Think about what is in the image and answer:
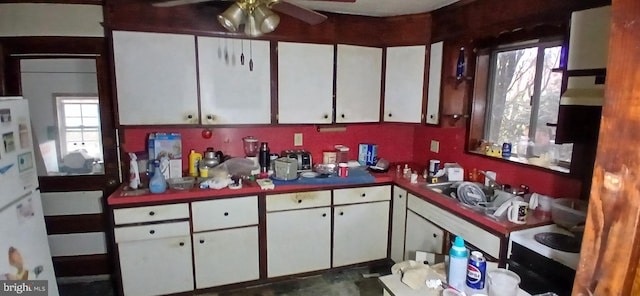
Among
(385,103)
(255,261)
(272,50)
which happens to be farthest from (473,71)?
(255,261)

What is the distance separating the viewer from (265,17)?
1611mm

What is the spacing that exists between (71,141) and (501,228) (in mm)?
3014

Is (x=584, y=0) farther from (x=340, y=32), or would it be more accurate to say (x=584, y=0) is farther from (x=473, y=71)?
(x=340, y=32)

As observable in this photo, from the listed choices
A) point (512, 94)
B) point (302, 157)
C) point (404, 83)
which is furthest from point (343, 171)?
point (512, 94)

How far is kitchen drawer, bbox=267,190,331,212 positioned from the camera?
2.55 metres

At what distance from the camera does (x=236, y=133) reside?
113 inches

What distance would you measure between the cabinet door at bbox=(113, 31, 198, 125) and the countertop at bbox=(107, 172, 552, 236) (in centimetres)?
53

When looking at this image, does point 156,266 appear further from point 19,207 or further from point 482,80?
point 482,80

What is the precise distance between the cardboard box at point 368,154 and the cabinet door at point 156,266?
5.38 ft

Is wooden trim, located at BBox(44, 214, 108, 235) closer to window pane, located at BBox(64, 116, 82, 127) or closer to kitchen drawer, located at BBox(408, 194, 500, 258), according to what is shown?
window pane, located at BBox(64, 116, 82, 127)

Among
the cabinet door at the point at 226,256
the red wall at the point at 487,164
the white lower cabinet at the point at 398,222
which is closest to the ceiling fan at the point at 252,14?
the cabinet door at the point at 226,256

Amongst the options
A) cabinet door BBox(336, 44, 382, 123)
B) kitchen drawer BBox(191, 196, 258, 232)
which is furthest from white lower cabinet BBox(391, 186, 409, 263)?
kitchen drawer BBox(191, 196, 258, 232)

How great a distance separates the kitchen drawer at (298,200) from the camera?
2.55 metres

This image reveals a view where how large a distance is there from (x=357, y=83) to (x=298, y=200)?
1.09 m
